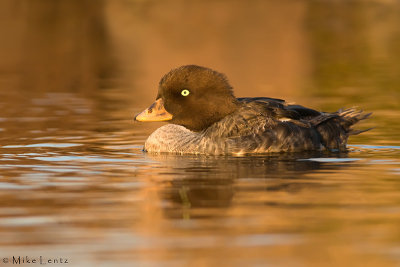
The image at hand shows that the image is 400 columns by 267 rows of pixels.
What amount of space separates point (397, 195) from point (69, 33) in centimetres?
3828

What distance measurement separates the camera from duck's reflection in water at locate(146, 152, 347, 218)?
33.6 feet

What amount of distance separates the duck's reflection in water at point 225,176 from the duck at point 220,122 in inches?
8.4

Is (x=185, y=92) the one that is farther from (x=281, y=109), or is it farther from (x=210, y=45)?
(x=210, y=45)

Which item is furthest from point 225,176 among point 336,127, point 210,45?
point 210,45

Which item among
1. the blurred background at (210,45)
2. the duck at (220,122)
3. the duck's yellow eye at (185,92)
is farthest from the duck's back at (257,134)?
the blurred background at (210,45)

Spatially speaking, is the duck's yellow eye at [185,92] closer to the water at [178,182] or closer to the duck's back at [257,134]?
the duck's back at [257,134]

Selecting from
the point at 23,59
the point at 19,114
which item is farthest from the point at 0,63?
the point at 19,114

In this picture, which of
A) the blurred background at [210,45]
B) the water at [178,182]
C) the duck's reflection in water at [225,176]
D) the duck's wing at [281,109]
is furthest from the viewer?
the blurred background at [210,45]

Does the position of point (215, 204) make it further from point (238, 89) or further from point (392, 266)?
point (238, 89)

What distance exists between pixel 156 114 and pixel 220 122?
34.8 inches

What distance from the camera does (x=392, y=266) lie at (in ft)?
24.0

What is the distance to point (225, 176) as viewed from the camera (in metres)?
11.8

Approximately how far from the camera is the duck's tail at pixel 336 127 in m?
14.5

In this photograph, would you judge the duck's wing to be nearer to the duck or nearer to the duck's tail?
the duck
